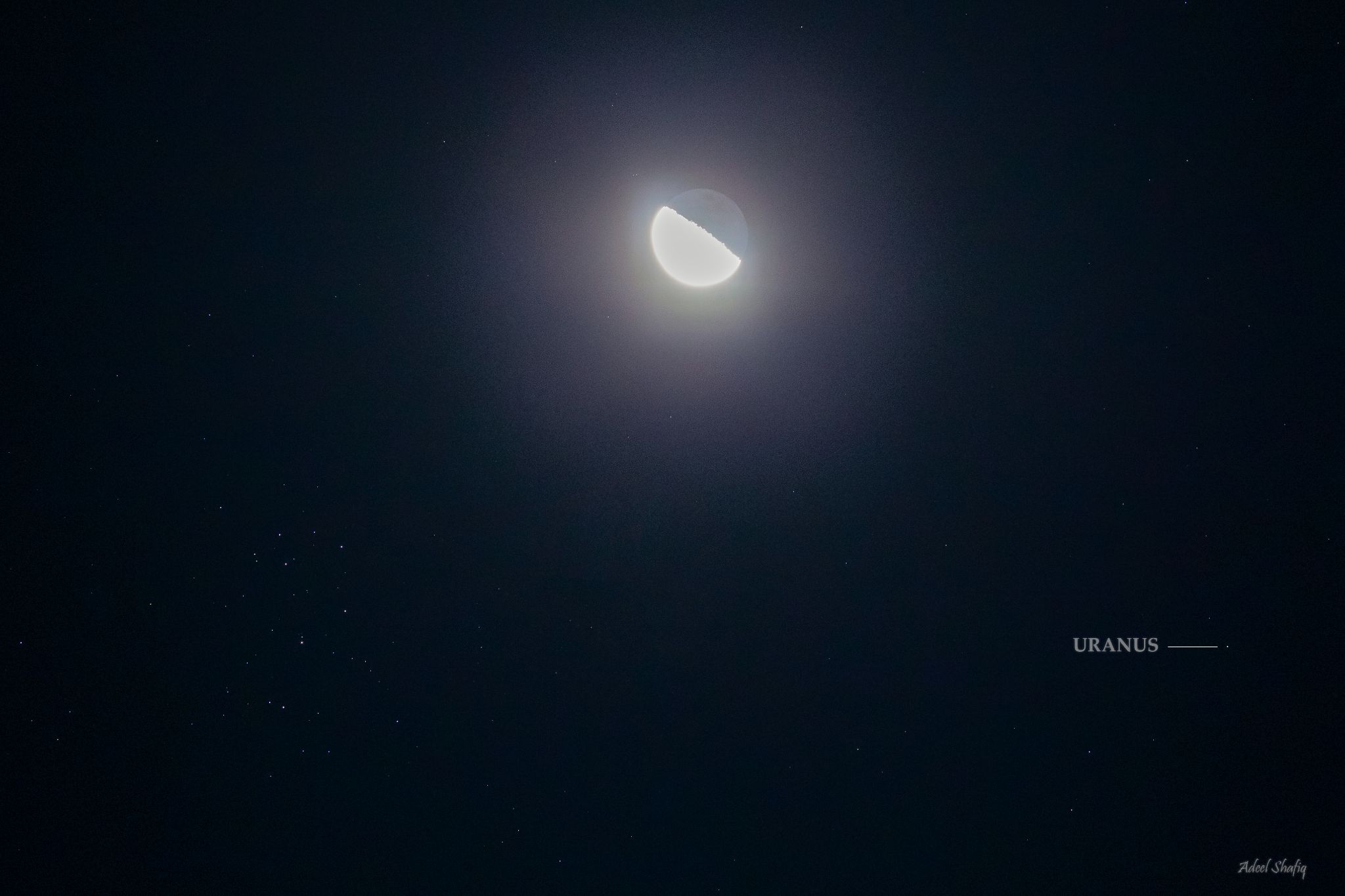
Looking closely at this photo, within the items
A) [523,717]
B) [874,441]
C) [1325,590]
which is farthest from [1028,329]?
[523,717]

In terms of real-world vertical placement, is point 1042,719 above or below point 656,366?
below

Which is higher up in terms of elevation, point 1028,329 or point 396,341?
point 1028,329

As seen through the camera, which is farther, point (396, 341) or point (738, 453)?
point (738, 453)

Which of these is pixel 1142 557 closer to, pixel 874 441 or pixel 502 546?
pixel 874 441

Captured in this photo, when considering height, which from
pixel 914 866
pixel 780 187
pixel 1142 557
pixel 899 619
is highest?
pixel 780 187

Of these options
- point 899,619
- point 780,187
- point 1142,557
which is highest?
point 780,187

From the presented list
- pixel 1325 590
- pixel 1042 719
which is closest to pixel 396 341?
pixel 1042 719

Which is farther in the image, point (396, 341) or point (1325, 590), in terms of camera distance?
point (1325, 590)

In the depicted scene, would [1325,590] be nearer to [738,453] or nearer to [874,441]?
[874,441]
